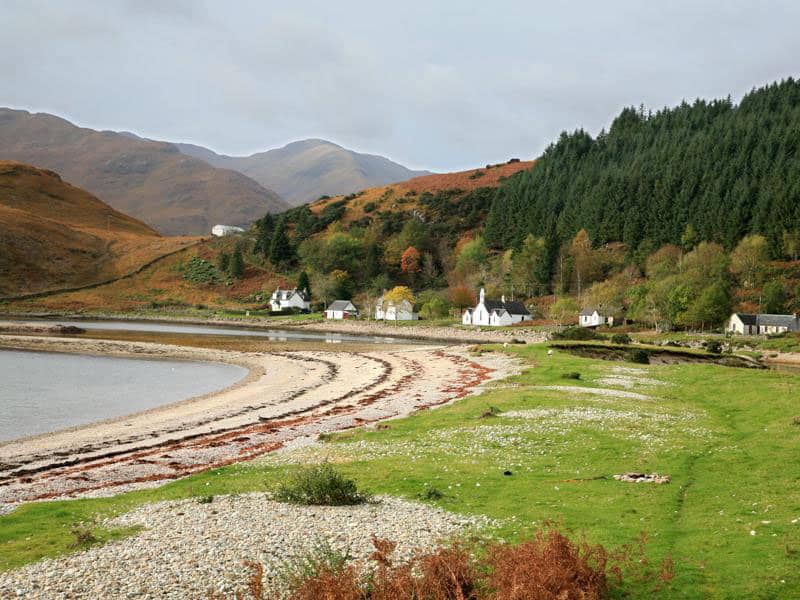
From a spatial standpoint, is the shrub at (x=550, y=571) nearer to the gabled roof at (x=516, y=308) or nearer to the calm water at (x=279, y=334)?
the calm water at (x=279, y=334)

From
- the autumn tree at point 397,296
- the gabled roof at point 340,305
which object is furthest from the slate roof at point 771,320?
the gabled roof at point 340,305

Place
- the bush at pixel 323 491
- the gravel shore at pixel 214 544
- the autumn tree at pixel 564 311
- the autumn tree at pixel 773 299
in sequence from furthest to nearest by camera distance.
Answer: the autumn tree at pixel 564 311 < the autumn tree at pixel 773 299 < the bush at pixel 323 491 < the gravel shore at pixel 214 544

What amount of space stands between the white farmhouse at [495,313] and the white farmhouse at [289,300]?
44.3 meters

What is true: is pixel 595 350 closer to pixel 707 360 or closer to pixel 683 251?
pixel 707 360

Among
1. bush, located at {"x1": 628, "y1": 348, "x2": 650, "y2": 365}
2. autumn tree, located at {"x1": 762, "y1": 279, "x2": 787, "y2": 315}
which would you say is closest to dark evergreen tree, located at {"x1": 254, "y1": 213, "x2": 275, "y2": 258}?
autumn tree, located at {"x1": 762, "y1": 279, "x2": 787, "y2": 315}

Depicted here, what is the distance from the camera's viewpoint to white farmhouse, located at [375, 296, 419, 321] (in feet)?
415

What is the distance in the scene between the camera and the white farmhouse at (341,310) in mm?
131250

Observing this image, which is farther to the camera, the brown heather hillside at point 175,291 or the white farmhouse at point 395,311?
the brown heather hillside at point 175,291

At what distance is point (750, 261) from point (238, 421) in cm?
9812

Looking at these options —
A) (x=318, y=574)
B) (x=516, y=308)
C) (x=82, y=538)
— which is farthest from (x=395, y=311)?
(x=318, y=574)

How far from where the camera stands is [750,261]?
10206 cm

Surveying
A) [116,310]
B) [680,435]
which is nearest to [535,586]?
[680,435]

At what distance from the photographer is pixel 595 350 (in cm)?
6381

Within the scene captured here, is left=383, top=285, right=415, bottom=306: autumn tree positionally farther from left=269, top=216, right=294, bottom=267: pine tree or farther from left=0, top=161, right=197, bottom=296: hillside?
left=0, top=161, right=197, bottom=296: hillside
